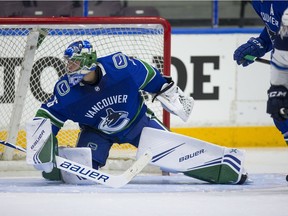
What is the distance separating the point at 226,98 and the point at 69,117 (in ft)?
8.00

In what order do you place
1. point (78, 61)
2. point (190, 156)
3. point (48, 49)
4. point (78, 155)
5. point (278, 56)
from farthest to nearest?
point (48, 49) → point (190, 156) → point (78, 155) → point (78, 61) → point (278, 56)

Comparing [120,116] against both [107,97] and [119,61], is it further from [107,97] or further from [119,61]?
[119,61]

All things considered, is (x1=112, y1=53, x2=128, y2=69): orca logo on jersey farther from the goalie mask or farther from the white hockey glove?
the white hockey glove

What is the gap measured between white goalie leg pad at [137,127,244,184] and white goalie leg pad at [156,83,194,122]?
0.14m

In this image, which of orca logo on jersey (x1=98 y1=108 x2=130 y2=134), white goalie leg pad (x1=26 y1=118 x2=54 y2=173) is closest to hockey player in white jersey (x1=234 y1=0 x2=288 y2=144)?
orca logo on jersey (x1=98 y1=108 x2=130 y2=134)

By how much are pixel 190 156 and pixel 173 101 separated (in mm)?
303

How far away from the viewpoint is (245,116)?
684 cm

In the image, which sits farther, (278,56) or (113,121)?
(113,121)

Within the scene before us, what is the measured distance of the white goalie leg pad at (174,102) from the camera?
4.73 metres

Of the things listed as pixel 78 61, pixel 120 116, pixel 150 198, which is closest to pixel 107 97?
pixel 120 116

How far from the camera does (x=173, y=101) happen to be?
4.77 meters

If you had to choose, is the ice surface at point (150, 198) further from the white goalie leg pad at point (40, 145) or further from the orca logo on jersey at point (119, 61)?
the orca logo on jersey at point (119, 61)

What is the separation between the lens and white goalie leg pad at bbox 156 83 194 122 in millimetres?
4730

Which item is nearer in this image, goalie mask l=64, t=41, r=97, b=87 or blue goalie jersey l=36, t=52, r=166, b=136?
goalie mask l=64, t=41, r=97, b=87
